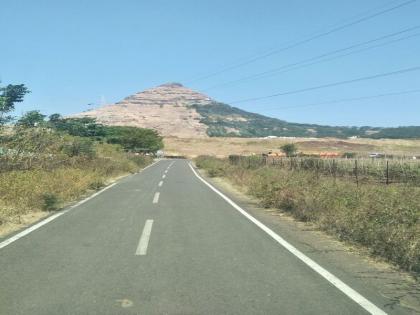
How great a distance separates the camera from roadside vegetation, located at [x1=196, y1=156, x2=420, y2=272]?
338 inches

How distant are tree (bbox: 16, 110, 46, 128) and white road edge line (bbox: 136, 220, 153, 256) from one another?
302 inches

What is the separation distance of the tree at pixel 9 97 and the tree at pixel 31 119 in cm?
63

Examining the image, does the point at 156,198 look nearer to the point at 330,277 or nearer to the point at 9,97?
the point at 9,97

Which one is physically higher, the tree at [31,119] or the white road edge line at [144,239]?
the tree at [31,119]

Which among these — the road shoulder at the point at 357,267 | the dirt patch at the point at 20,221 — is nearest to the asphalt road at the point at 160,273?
the road shoulder at the point at 357,267

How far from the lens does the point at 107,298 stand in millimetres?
5977

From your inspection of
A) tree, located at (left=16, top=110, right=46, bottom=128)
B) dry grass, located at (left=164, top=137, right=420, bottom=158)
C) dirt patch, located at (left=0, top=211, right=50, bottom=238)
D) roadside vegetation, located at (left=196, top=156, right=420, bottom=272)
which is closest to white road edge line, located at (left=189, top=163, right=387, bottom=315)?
roadside vegetation, located at (left=196, top=156, right=420, bottom=272)

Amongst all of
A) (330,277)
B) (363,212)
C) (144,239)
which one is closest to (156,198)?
(144,239)

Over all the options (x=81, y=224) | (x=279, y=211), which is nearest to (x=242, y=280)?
(x=81, y=224)

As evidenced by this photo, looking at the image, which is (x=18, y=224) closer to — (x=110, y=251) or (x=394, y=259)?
(x=110, y=251)

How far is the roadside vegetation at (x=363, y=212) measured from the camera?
8.57 m

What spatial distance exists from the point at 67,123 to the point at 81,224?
33331mm

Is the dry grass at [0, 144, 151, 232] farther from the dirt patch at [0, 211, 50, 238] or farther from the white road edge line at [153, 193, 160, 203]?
the white road edge line at [153, 193, 160, 203]

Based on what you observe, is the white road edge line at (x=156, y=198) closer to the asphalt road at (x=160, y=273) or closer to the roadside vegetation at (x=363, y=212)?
the roadside vegetation at (x=363, y=212)
